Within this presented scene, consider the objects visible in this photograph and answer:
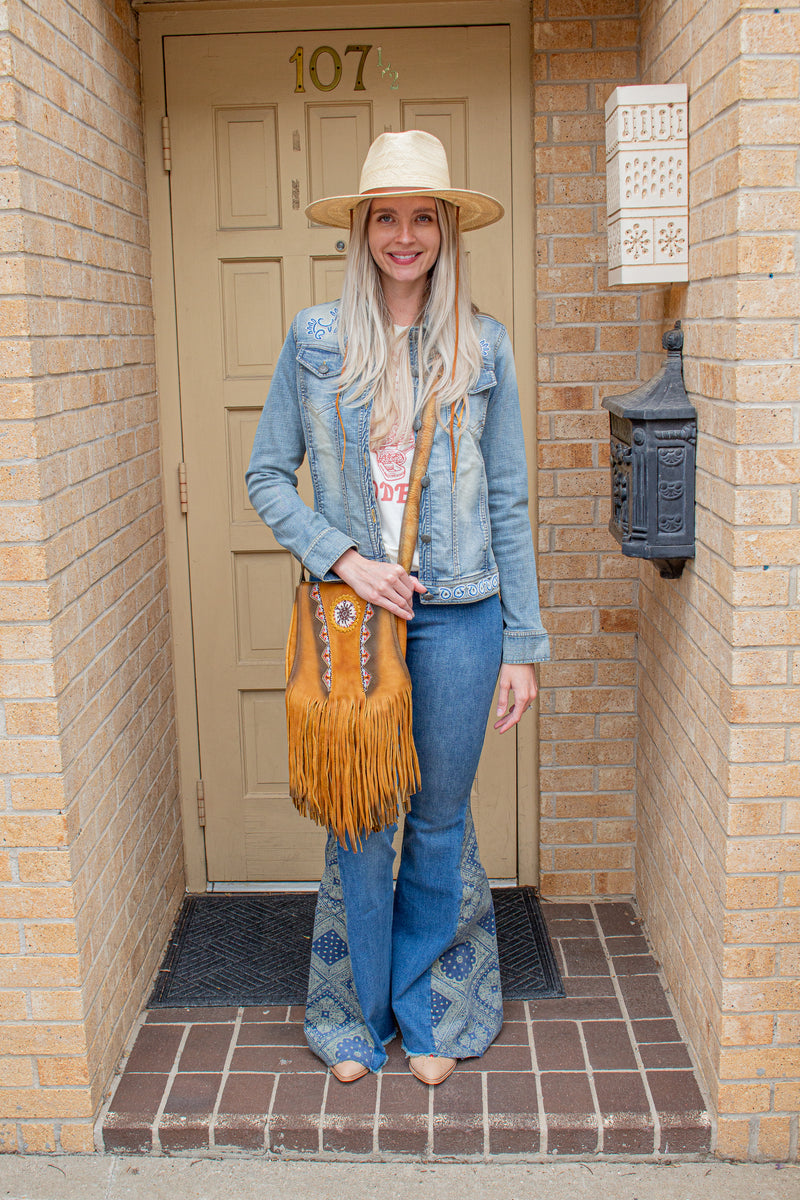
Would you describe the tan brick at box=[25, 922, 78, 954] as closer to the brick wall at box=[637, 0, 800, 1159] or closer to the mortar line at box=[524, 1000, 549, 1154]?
the mortar line at box=[524, 1000, 549, 1154]

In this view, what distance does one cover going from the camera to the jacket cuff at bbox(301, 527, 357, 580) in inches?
94.2

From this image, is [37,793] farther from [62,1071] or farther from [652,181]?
[652,181]

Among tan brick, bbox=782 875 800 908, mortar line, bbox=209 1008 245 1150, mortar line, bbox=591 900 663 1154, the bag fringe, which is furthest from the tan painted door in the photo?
tan brick, bbox=782 875 800 908

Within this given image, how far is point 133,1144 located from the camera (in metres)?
2.53

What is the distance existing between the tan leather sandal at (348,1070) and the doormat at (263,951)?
343 mm

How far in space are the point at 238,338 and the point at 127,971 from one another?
177cm

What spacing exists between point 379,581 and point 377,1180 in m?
1.29

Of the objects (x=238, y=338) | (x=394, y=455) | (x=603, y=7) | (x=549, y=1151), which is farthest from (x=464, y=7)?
(x=549, y=1151)

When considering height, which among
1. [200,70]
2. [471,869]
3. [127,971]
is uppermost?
[200,70]

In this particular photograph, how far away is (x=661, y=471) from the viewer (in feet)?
8.38

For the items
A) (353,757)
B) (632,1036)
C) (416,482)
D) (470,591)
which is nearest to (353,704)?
(353,757)

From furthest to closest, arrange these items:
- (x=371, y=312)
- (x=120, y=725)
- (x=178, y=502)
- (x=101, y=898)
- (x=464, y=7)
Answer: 1. (x=178, y=502)
2. (x=464, y=7)
3. (x=120, y=725)
4. (x=101, y=898)
5. (x=371, y=312)

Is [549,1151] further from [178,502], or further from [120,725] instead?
[178,502]

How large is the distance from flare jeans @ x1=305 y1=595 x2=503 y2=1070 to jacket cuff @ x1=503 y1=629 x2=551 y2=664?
0.08ft
